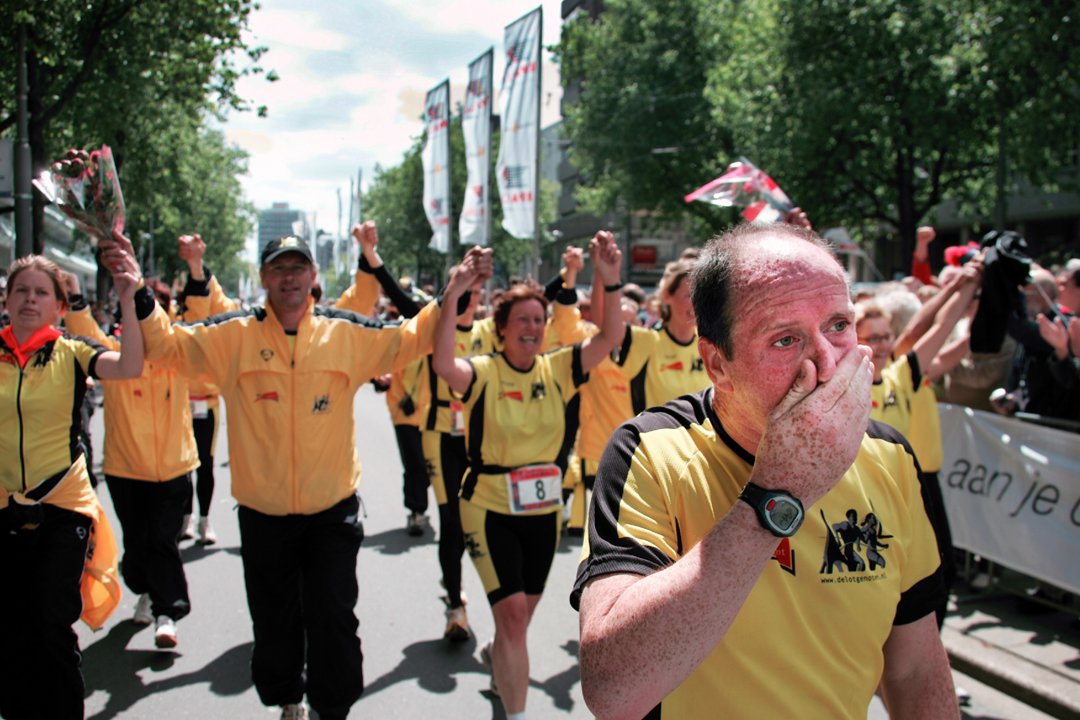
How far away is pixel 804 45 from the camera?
2114cm

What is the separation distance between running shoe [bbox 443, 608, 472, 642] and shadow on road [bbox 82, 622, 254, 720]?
3.77 feet

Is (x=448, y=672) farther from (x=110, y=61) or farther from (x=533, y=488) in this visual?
(x=110, y=61)

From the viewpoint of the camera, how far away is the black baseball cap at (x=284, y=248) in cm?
358

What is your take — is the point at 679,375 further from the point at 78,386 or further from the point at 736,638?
the point at 736,638

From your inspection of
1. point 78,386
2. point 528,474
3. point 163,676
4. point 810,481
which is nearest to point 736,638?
point 810,481

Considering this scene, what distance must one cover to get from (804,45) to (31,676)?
869 inches

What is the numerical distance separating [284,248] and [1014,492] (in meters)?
4.82

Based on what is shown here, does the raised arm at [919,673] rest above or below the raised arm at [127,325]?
below

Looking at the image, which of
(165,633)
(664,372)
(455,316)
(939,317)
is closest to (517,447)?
(455,316)

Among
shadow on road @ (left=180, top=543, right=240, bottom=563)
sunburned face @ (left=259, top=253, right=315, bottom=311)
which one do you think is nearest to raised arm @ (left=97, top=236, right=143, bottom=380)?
sunburned face @ (left=259, top=253, right=315, bottom=311)

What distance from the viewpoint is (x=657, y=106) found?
96.3 ft

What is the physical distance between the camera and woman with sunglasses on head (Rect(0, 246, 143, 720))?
3350 millimetres

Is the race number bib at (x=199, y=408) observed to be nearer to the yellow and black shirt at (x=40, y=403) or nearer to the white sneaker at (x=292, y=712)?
the yellow and black shirt at (x=40, y=403)

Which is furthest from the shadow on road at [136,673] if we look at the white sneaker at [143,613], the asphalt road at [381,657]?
the white sneaker at [143,613]
